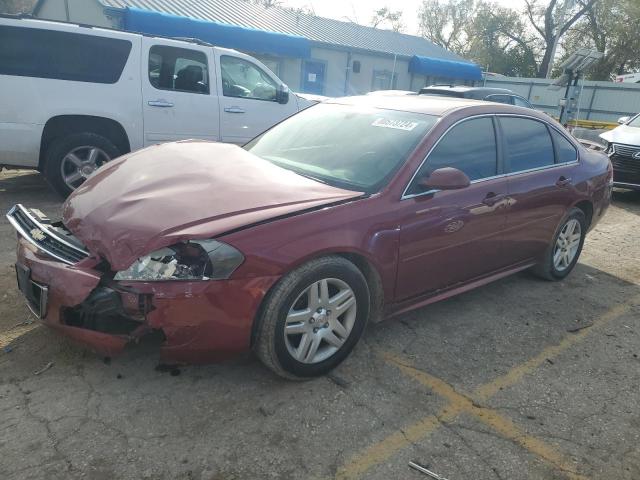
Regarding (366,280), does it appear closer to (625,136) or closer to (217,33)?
(625,136)

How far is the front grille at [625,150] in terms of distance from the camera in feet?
29.7

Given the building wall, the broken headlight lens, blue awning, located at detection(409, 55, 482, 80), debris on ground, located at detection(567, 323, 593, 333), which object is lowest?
debris on ground, located at detection(567, 323, 593, 333)

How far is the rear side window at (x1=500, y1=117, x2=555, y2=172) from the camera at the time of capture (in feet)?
13.2

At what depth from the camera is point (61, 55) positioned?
585 cm

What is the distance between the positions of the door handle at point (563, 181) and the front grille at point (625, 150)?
5.74 meters

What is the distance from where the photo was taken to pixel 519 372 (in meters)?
3.26

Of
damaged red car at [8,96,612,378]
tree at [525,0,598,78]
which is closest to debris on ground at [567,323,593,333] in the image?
damaged red car at [8,96,612,378]

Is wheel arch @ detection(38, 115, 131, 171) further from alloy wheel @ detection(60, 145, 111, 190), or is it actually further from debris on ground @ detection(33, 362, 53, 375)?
debris on ground @ detection(33, 362, 53, 375)

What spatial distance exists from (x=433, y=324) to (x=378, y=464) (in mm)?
1576

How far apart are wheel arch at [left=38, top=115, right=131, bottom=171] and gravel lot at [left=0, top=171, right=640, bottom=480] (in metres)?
2.90

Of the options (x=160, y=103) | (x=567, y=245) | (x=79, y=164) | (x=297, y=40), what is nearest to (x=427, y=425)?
(x=567, y=245)

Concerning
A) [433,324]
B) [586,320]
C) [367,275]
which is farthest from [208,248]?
[586,320]

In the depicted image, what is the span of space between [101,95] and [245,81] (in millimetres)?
2034

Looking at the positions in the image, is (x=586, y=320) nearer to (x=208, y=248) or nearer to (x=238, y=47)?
(x=208, y=248)
